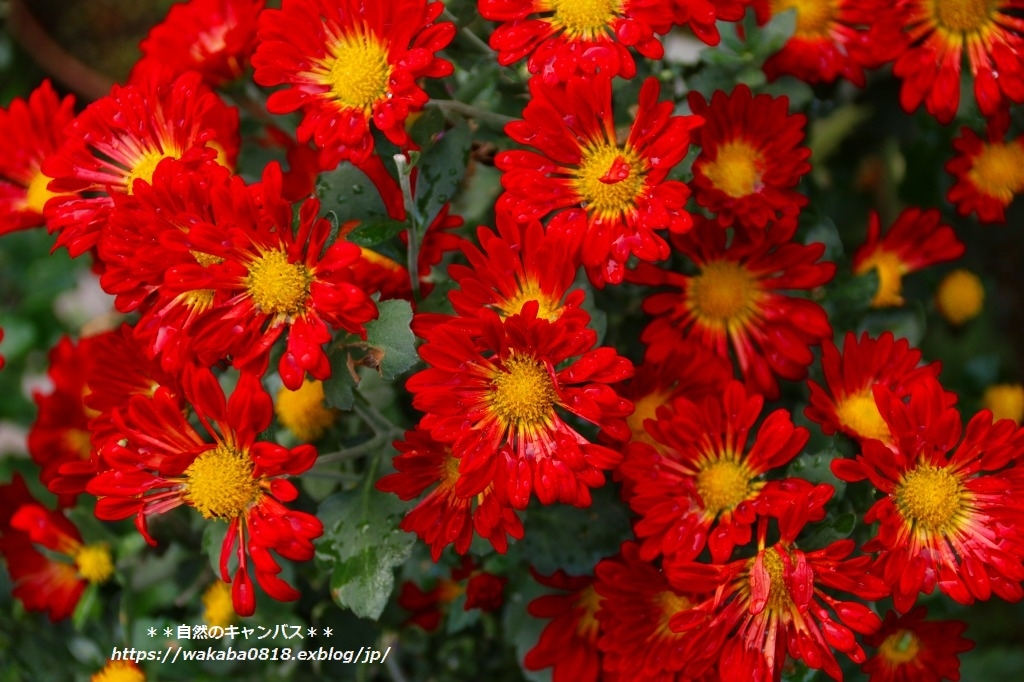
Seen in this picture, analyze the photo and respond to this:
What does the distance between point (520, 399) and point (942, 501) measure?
295 mm

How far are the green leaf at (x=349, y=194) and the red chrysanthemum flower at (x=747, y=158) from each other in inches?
9.5

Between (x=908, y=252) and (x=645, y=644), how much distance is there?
46cm

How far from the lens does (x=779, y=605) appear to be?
63 centimetres

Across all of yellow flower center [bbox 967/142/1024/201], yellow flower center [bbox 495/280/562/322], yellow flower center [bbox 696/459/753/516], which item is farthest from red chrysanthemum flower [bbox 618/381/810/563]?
yellow flower center [bbox 967/142/1024/201]

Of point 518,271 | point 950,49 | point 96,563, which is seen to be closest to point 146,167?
point 518,271

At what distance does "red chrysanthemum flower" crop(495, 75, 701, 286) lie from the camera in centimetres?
63

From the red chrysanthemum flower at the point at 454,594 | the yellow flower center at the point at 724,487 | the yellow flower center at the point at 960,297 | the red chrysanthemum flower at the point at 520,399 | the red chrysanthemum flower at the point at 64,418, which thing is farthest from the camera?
the yellow flower center at the point at 960,297

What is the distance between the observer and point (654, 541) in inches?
26.0

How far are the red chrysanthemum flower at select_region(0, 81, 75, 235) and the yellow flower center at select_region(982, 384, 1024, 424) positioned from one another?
0.90 m

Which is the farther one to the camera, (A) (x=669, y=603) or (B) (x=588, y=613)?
(B) (x=588, y=613)

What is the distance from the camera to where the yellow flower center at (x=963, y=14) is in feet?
2.60

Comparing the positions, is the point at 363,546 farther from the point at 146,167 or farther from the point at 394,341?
the point at 146,167

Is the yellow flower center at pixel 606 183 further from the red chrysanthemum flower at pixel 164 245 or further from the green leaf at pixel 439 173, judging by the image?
the red chrysanthemum flower at pixel 164 245

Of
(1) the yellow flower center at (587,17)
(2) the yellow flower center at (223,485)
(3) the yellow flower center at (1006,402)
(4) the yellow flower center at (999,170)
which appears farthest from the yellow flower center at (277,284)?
(3) the yellow flower center at (1006,402)
